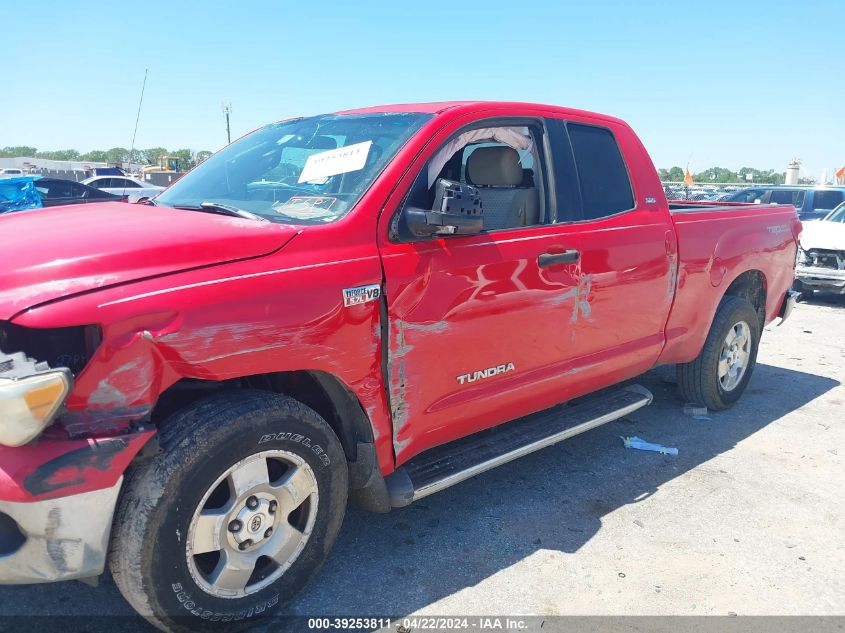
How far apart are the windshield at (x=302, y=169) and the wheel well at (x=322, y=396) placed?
64 cm

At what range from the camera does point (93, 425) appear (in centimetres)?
200

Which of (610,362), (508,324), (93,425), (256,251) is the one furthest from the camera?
(610,362)

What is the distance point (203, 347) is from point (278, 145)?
1.63 metres

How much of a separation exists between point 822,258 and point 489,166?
8793 millimetres

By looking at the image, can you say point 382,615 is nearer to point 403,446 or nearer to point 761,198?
point 403,446

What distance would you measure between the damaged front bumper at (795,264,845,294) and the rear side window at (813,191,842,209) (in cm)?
512

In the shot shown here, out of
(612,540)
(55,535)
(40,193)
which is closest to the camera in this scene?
(55,535)

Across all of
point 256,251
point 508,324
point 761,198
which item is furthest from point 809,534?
point 761,198

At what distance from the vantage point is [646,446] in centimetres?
433

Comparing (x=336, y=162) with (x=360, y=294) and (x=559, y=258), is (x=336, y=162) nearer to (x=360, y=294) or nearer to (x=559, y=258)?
(x=360, y=294)

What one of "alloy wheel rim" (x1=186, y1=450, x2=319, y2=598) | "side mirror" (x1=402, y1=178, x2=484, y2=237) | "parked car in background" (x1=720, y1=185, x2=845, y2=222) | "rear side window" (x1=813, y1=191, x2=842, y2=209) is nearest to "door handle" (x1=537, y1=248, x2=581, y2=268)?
"side mirror" (x1=402, y1=178, x2=484, y2=237)

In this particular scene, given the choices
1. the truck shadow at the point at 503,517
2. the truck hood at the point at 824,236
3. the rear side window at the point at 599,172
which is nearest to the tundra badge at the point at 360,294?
the truck shadow at the point at 503,517

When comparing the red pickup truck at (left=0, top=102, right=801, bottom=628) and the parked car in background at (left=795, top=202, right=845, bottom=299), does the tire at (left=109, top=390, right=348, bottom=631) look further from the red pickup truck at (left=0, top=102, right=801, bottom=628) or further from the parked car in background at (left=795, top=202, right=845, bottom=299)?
the parked car in background at (left=795, top=202, right=845, bottom=299)

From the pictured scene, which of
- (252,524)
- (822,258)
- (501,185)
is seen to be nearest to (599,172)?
(501,185)
